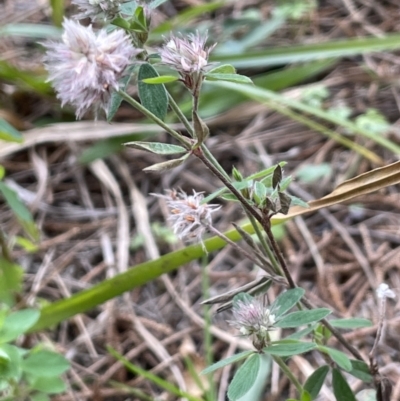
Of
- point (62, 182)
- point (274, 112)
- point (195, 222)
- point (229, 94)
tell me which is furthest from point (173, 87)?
point (195, 222)

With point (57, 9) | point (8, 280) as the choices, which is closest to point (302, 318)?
point (8, 280)

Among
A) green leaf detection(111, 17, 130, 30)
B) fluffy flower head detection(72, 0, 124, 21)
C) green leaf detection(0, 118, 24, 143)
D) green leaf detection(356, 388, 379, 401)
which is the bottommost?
green leaf detection(356, 388, 379, 401)

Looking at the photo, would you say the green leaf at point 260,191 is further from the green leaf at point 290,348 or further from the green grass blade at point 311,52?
the green grass blade at point 311,52

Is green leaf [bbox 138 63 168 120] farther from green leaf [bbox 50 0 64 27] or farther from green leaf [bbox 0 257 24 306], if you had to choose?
green leaf [bbox 50 0 64 27]

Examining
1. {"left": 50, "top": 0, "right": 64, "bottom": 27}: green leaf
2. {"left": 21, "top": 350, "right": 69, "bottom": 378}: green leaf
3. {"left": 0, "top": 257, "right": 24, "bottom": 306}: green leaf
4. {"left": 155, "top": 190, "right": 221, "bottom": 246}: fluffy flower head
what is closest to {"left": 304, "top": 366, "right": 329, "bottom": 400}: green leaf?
{"left": 155, "top": 190, "right": 221, "bottom": 246}: fluffy flower head

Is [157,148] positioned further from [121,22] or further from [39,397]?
[39,397]
